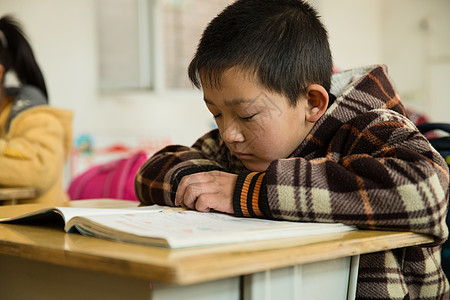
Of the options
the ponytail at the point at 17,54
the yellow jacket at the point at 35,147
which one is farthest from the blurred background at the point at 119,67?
the yellow jacket at the point at 35,147

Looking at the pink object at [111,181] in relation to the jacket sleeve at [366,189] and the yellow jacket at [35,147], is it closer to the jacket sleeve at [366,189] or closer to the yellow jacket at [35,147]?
the yellow jacket at [35,147]

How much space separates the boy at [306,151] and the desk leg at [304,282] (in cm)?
7

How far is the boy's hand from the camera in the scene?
31.2 inches

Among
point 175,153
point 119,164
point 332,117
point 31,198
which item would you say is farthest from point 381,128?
point 31,198

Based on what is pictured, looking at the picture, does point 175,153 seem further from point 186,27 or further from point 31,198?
point 186,27

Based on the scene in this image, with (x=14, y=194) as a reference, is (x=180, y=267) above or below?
above

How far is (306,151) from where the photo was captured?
935 mm

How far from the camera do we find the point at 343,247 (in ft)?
1.87

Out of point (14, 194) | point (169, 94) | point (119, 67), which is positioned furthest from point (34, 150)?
point (169, 94)

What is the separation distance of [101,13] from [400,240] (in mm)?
3134

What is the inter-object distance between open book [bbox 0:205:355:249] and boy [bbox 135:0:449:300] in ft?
0.14

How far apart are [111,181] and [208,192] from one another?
1114mm

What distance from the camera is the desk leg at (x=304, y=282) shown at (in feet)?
1.85

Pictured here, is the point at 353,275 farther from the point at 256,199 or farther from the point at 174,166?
the point at 174,166
